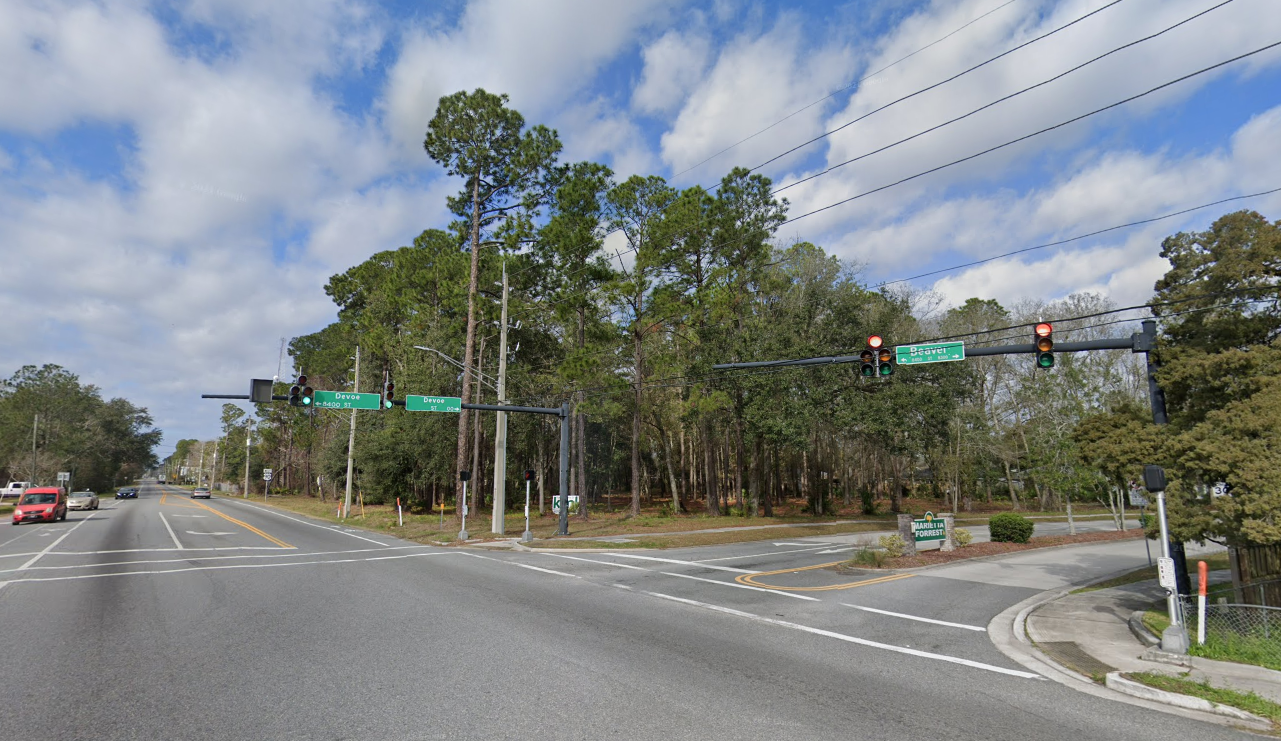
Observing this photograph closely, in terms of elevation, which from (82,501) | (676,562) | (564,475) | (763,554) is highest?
(564,475)

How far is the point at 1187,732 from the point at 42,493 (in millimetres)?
47458

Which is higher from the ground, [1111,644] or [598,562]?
[1111,644]

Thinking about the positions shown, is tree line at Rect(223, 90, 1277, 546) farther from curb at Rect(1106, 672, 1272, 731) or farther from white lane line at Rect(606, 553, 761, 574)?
curb at Rect(1106, 672, 1272, 731)

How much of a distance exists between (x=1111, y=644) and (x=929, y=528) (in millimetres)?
11770

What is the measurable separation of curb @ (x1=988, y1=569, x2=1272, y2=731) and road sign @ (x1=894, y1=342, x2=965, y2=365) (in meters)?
5.42

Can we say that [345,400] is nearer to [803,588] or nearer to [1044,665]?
[803,588]

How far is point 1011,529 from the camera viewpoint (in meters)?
23.8

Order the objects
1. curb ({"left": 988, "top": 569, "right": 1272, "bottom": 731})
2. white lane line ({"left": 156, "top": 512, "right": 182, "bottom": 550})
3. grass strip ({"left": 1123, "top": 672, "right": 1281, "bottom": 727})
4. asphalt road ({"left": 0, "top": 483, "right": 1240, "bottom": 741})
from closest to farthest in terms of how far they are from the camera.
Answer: asphalt road ({"left": 0, "top": 483, "right": 1240, "bottom": 741}) → grass strip ({"left": 1123, "top": 672, "right": 1281, "bottom": 727}) → curb ({"left": 988, "top": 569, "right": 1272, "bottom": 731}) → white lane line ({"left": 156, "top": 512, "right": 182, "bottom": 550})

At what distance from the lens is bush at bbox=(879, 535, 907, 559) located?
19.7 meters

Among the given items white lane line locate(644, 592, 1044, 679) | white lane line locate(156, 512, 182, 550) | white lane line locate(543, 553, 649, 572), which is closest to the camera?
white lane line locate(644, 592, 1044, 679)

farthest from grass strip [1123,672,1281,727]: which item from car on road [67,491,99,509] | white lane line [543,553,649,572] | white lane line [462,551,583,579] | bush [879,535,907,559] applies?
car on road [67,491,99,509]

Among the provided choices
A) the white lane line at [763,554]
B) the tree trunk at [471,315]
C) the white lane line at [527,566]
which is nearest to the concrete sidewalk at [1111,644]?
the white lane line at [763,554]

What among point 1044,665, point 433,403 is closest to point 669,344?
point 433,403

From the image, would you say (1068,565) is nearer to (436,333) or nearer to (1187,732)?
(1187,732)
